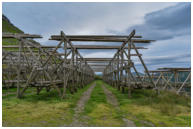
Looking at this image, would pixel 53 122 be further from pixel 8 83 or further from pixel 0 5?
pixel 8 83

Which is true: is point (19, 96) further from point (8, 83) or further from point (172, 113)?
point (172, 113)

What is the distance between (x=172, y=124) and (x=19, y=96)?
905 cm

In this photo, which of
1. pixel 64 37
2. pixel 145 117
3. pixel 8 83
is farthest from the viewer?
pixel 8 83

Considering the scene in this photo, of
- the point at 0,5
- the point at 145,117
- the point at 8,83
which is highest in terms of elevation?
the point at 0,5

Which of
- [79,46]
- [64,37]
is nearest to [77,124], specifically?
[64,37]

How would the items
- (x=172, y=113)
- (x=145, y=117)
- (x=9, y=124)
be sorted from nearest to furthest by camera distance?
(x=9, y=124), (x=145, y=117), (x=172, y=113)

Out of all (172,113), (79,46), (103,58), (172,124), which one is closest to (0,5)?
(172,124)

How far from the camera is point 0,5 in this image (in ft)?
17.7

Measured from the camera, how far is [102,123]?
14.4 feet

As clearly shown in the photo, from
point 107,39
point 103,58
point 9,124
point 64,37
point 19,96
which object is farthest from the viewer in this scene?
point 103,58

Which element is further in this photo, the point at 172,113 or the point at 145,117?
Answer: the point at 172,113

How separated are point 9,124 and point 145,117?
15.2ft

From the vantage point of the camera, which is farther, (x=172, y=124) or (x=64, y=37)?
(x=64, y=37)

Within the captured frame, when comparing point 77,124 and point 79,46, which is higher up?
point 79,46
